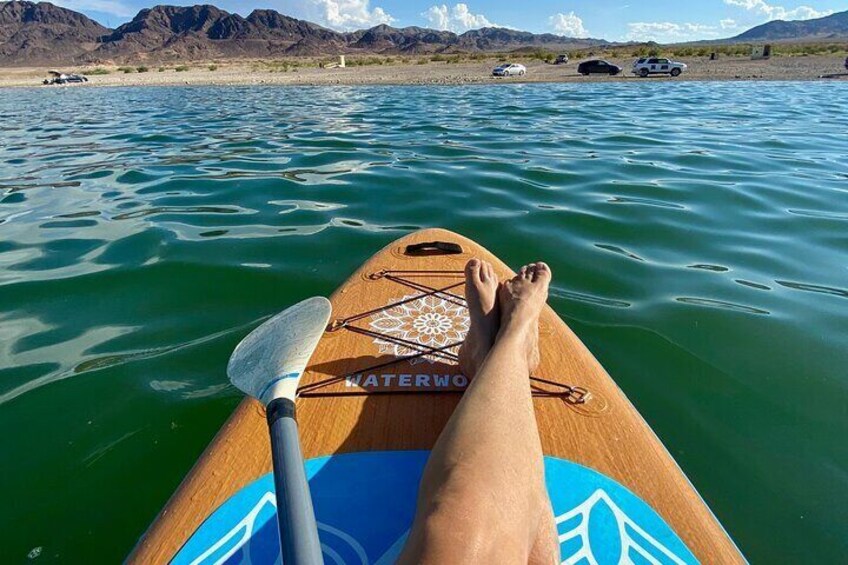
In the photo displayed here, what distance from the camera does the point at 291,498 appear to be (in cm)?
119

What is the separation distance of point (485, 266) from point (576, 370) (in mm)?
651

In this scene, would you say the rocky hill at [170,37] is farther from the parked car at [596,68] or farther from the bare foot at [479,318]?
the bare foot at [479,318]

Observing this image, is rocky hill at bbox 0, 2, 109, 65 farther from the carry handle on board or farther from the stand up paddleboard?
the stand up paddleboard

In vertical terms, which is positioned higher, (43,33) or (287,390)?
(43,33)

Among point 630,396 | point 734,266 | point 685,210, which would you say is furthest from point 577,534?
point 685,210

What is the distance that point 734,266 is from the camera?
13.4 feet

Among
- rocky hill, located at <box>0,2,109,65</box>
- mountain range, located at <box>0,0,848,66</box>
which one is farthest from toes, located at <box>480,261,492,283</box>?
rocky hill, located at <box>0,2,109,65</box>

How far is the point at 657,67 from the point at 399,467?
34.0 metres

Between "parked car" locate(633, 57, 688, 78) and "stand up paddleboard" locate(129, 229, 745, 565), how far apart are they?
107 feet

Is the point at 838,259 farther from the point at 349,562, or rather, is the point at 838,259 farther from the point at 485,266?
the point at 349,562

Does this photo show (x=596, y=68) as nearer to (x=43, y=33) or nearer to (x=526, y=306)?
(x=526, y=306)

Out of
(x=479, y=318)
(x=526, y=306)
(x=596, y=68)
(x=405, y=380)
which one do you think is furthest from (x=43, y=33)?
(x=526, y=306)

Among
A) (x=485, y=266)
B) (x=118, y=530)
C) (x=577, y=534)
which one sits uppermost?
(x=485, y=266)

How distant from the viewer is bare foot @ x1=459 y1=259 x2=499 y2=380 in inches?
81.7
